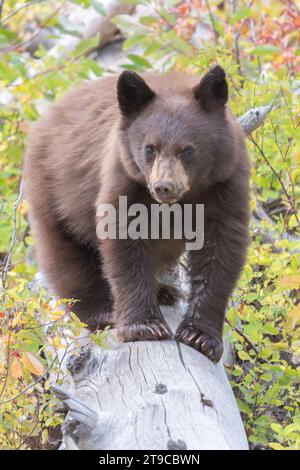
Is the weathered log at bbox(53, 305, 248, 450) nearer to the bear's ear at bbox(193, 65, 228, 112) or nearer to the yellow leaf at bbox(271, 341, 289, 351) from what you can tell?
the yellow leaf at bbox(271, 341, 289, 351)

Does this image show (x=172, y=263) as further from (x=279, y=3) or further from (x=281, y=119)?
(x=279, y=3)

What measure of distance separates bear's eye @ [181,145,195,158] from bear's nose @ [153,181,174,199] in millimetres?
286

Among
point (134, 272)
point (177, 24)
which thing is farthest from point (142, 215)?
point (177, 24)

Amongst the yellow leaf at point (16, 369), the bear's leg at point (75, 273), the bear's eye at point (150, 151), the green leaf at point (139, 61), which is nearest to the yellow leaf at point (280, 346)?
the bear's leg at point (75, 273)

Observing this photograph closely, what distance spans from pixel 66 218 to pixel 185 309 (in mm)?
885

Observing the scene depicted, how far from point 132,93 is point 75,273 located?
122 cm

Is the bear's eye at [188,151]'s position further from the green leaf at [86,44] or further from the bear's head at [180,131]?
the green leaf at [86,44]

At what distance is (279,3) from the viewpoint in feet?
29.2

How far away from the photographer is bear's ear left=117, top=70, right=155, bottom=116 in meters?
4.30

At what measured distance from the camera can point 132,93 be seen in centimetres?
438

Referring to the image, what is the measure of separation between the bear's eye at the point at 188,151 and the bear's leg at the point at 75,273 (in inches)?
43.9

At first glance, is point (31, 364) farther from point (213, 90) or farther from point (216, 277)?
point (213, 90)

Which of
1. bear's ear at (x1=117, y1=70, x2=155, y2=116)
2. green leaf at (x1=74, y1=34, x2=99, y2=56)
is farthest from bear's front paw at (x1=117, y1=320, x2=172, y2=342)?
green leaf at (x1=74, y1=34, x2=99, y2=56)

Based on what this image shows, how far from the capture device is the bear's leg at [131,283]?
4.35m
